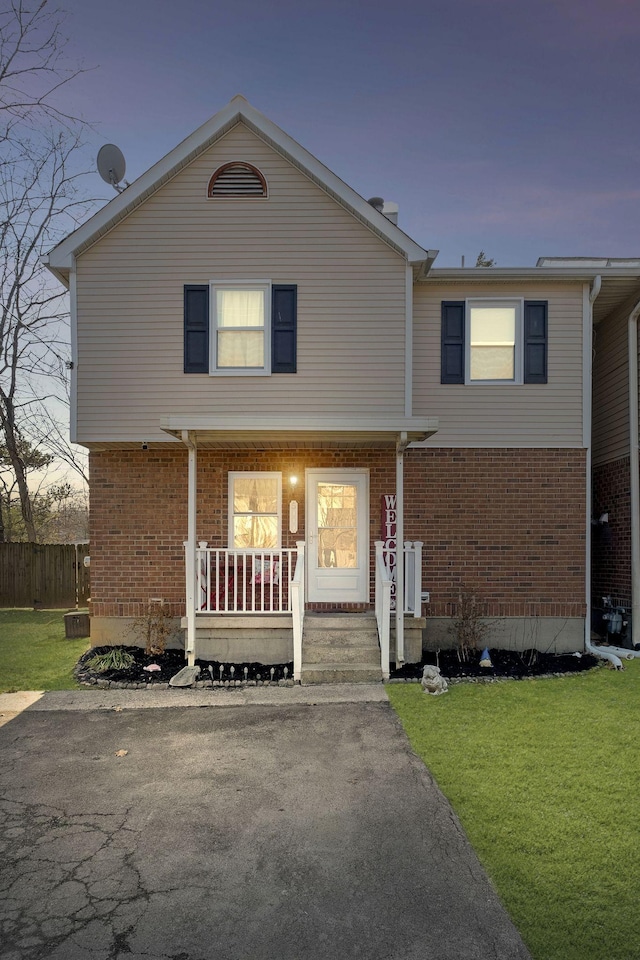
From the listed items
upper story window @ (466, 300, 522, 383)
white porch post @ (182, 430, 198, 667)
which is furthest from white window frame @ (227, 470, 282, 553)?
upper story window @ (466, 300, 522, 383)

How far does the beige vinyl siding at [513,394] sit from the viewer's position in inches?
377

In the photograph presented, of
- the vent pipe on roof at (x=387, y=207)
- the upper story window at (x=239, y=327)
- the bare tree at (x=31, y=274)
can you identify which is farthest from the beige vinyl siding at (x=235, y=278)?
the bare tree at (x=31, y=274)

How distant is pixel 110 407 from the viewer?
360 inches

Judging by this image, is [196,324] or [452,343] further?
[452,343]

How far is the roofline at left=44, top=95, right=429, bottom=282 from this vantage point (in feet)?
29.4

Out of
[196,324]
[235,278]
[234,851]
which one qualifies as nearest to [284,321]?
[235,278]

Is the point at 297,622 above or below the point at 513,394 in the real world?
below

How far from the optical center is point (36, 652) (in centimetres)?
1003

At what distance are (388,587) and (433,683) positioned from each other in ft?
4.23

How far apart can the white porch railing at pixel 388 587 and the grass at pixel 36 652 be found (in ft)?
13.5

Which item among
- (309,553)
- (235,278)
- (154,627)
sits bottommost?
(154,627)

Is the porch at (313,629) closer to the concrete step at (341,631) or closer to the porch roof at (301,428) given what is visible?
the concrete step at (341,631)

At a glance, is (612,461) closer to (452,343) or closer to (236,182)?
(452,343)

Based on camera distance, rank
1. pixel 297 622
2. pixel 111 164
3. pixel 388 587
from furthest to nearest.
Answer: pixel 111 164
pixel 297 622
pixel 388 587
